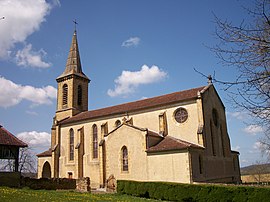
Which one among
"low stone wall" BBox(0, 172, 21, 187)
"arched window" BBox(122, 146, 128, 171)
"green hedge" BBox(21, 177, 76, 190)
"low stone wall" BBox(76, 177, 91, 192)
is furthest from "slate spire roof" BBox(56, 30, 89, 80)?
"low stone wall" BBox(0, 172, 21, 187)

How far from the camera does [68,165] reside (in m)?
33.8

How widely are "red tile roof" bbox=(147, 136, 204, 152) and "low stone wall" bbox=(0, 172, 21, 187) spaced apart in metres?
11.4

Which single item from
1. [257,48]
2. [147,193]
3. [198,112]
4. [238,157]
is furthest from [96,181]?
[257,48]

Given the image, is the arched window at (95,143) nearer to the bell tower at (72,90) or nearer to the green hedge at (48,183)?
the green hedge at (48,183)

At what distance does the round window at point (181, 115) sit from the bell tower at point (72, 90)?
1791 centimetres

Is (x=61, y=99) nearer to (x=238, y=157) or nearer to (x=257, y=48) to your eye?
(x=238, y=157)

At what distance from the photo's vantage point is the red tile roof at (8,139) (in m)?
21.8

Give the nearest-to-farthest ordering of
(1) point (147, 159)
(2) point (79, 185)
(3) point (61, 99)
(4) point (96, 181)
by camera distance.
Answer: (1) point (147, 159), (2) point (79, 185), (4) point (96, 181), (3) point (61, 99)

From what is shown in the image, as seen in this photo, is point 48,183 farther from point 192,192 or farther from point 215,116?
point 215,116

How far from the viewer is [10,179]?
21594mm

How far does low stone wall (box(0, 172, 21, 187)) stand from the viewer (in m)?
21.2

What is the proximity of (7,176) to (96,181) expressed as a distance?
10703 mm

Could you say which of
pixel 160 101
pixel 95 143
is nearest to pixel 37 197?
pixel 160 101

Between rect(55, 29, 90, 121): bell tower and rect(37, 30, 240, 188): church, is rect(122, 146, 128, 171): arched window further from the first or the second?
rect(55, 29, 90, 121): bell tower
